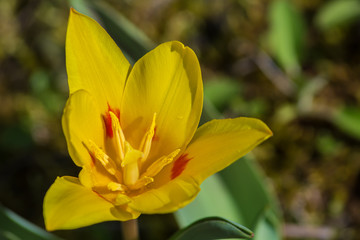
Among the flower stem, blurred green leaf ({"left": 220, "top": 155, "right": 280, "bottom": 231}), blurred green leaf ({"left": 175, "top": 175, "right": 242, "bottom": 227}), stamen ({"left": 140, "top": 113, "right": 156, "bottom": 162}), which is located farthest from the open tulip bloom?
blurred green leaf ({"left": 220, "top": 155, "right": 280, "bottom": 231})

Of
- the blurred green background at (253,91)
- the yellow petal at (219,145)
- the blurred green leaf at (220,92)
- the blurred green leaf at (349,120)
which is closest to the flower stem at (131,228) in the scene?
the yellow petal at (219,145)

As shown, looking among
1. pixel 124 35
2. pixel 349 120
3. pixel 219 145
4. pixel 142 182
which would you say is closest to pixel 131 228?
pixel 142 182

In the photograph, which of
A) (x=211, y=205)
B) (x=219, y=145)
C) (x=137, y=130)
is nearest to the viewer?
(x=219, y=145)

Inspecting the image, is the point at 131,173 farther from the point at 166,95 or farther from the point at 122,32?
the point at 122,32

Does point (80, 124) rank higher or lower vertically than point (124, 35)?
lower

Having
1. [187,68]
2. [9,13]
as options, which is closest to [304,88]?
[187,68]

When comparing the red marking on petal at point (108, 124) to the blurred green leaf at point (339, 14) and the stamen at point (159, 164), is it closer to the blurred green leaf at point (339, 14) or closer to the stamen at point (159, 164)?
the stamen at point (159, 164)
